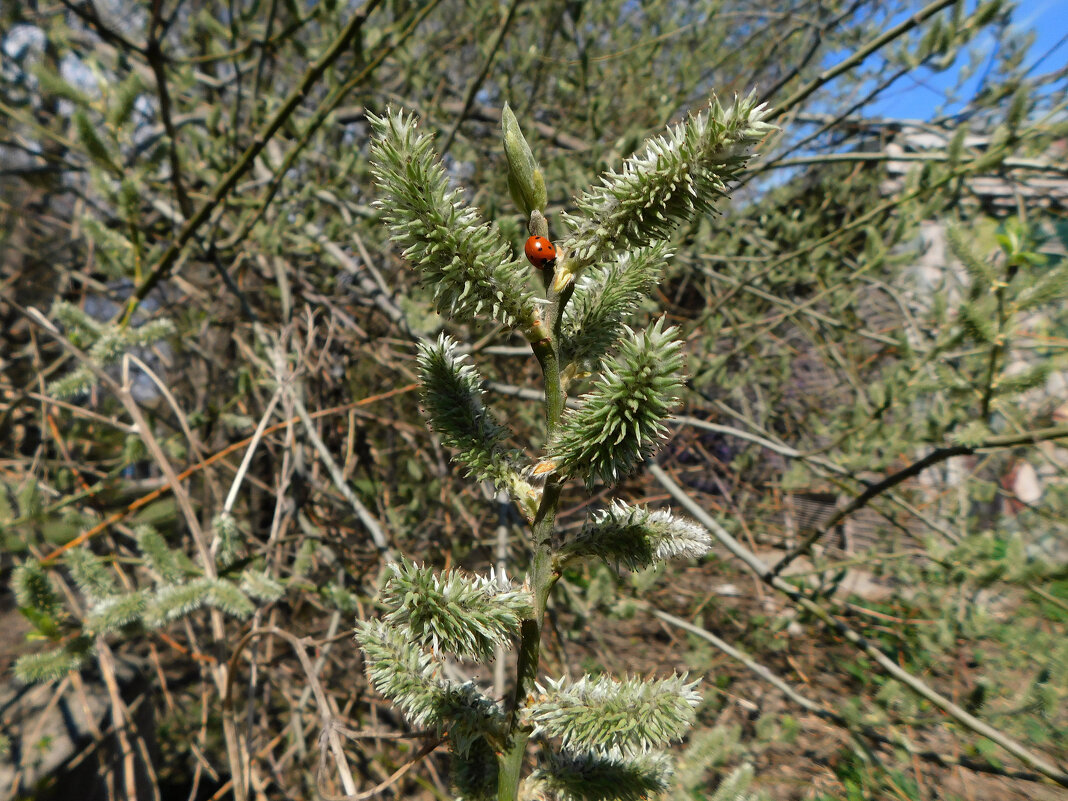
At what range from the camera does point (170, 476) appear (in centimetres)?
157

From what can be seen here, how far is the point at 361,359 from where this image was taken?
315 cm

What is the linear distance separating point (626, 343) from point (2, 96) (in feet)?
10.4

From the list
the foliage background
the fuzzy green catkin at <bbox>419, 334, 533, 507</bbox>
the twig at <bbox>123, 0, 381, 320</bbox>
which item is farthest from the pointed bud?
the twig at <bbox>123, 0, 381, 320</bbox>

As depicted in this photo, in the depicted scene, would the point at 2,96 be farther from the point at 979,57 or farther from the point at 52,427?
the point at 979,57

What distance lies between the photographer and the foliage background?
1.83m

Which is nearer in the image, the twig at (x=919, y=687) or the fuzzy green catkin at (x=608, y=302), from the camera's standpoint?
the fuzzy green catkin at (x=608, y=302)

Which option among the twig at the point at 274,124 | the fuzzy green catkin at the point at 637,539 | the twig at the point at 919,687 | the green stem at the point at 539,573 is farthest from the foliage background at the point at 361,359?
the fuzzy green catkin at the point at 637,539

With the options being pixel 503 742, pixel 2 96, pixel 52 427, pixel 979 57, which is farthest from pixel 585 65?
pixel 503 742

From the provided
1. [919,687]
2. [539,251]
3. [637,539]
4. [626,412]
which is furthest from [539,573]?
[919,687]

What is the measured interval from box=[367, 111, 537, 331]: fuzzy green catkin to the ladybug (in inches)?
0.7

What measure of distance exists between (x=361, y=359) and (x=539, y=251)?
263 centimetres

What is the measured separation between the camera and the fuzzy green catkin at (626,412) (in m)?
0.58

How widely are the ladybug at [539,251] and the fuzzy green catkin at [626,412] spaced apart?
132 mm

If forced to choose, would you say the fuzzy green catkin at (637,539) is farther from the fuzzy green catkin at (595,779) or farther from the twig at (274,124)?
the twig at (274,124)
